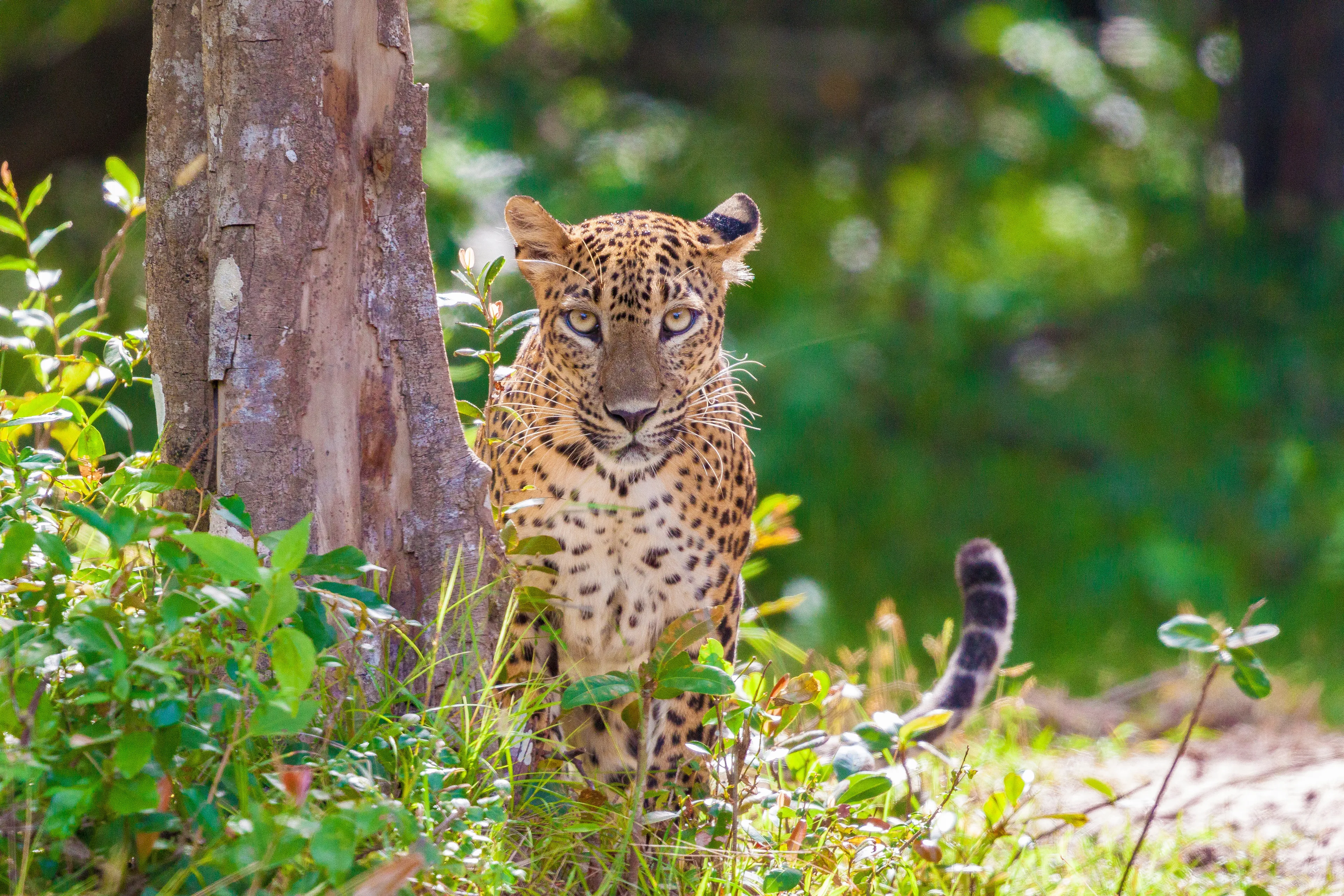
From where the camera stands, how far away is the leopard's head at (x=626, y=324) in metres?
3.10

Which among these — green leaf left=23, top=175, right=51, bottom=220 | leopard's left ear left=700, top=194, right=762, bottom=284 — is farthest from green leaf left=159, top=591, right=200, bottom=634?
leopard's left ear left=700, top=194, right=762, bottom=284

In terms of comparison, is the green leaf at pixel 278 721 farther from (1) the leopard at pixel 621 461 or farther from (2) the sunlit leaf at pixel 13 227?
(2) the sunlit leaf at pixel 13 227

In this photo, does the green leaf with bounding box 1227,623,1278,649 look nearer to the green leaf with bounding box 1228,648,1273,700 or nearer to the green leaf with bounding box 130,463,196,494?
the green leaf with bounding box 1228,648,1273,700

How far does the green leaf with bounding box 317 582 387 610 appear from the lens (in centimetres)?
204

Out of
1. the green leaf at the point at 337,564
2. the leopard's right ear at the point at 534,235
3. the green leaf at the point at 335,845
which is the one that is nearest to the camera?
the green leaf at the point at 335,845

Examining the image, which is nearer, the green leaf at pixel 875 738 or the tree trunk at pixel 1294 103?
the green leaf at pixel 875 738

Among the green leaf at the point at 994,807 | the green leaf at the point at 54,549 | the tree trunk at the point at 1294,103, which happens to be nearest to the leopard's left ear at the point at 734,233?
the green leaf at the point at 994,807

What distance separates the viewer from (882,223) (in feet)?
31.0

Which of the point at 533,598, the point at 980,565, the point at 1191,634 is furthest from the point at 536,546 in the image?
the point at 980,565

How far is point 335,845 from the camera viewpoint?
1.72 m

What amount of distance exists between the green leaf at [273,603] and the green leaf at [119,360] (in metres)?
0.91

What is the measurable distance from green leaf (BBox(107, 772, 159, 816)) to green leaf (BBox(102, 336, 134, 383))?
3.23 ft

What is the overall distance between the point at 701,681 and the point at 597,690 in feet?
0.62

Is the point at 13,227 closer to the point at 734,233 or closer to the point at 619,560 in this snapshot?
the point at 619,560
